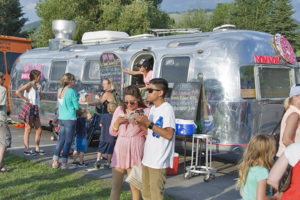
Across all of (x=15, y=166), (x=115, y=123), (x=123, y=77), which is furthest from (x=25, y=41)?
(x=115, y=123)

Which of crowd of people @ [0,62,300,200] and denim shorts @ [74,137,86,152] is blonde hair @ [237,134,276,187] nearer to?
crowd of people @ [0,62,300,200]

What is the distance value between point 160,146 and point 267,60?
4.00 meters

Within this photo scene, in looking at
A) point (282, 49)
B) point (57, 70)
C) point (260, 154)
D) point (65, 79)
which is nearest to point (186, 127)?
point (65, 79)

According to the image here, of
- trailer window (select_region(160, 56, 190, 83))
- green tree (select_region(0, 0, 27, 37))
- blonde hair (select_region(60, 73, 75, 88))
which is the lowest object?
blonde hair (select_region(60, 73, 75, 88))

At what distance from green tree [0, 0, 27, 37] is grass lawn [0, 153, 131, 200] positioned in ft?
85.6

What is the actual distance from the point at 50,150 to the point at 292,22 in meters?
37.7

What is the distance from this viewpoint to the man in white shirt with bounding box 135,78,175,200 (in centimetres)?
353

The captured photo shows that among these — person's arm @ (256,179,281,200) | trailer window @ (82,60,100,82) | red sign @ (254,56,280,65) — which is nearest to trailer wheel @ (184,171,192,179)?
red sign @ (254,56,280,65)

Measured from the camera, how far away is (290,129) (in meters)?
3.70

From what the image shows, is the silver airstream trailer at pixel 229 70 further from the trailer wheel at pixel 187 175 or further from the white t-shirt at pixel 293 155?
the white t-shirt at pixel 293 155

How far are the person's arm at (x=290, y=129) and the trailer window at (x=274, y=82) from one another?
288 cm

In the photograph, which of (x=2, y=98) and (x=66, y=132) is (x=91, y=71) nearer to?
(x=66, y=132)

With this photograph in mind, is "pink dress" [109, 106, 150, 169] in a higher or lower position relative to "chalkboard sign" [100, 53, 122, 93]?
lower

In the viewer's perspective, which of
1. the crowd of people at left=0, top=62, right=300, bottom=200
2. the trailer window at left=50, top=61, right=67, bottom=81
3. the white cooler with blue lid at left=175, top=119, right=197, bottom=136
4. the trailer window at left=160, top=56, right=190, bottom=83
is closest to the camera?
the crowd of people at left=0, top=62, right=300, bottom=200
